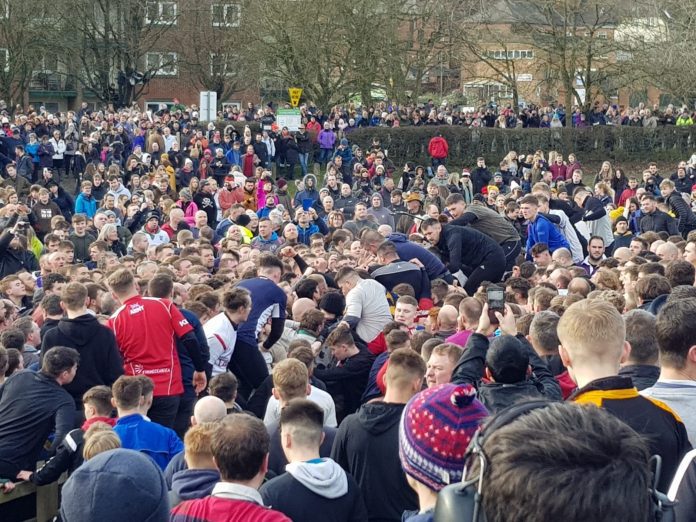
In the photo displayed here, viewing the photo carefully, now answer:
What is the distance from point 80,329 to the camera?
7301mm

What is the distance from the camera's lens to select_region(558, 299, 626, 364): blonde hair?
3.97 m

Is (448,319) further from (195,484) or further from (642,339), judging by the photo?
(195,484)

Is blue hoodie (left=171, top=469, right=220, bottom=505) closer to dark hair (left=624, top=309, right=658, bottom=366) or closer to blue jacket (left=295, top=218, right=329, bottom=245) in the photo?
dark hair (left=624, top=309, right=658, bottom=366)

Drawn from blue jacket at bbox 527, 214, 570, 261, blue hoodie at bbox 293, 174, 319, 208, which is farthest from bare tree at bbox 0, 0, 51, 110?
blue jacket at bbox 527, 214, 570, 261

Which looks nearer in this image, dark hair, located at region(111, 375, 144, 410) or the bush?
dark hair, located at region(111, 375, 144, 410)

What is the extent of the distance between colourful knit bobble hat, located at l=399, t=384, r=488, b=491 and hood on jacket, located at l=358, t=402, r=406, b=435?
1.75m

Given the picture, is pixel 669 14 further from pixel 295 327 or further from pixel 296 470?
pixel 296 470

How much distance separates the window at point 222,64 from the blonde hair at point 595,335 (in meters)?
43.2

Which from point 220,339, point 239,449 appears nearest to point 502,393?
point 239,449

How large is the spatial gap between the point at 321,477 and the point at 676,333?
1.63 m

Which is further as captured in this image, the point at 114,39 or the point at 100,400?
the point at 114,39

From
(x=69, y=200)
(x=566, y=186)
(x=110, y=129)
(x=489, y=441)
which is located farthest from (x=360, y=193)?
(x=489, y=441)

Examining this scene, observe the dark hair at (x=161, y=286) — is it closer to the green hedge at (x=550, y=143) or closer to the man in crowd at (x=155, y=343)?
the man in crowd at (x=155, y=343)

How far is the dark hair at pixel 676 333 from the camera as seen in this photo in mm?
4137
